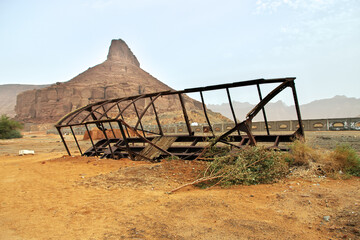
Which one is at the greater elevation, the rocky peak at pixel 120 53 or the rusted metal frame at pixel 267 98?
the rocky peak at pixel 120 53

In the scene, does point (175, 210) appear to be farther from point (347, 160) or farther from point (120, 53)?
point (120, 53)

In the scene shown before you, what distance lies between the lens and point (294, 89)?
5.70 meters

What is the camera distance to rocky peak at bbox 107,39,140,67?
140125 mm

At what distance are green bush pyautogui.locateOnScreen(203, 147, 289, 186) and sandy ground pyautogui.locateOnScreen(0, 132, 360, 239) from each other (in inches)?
9.7

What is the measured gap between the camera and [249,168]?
4.64m

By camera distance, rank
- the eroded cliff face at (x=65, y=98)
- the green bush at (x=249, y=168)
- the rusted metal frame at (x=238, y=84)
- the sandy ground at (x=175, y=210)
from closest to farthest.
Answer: the sandy ground at (x=175, y=210) < the green bush at (x=249, y=168) < the rusted metal frame at (x=238, y=84) < the eroded cliff face at (x=65, y=98)

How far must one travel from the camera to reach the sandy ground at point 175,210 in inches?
101

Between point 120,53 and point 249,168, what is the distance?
150 m

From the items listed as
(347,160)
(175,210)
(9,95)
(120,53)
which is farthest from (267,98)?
(9,95)

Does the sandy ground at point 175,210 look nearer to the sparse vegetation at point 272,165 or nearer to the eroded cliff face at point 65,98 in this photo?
the sparse vegetation at point 272,165

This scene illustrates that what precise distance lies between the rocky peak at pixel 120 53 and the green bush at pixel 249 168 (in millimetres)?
142505

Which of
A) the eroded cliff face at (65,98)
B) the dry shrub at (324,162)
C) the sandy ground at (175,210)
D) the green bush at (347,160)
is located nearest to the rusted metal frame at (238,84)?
the dry shrub at (324,162)

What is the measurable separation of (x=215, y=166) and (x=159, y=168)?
1.50m

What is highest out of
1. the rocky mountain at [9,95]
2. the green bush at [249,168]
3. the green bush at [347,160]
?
the rocky mountain at [9,95]
